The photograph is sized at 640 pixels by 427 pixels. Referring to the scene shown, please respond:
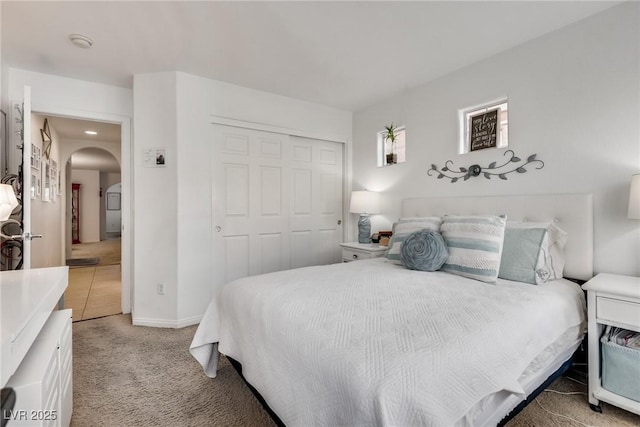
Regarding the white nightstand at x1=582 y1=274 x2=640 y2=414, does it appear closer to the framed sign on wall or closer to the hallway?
the framed sign on wall

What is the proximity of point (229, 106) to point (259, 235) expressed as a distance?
1.45 meters

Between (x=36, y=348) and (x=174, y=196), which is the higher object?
(x=174, y=196)

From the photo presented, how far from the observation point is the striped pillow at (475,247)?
195 centimetres

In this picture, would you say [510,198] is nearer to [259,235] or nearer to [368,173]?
[368,173]

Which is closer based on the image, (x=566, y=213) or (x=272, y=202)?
(x=566, y=213)

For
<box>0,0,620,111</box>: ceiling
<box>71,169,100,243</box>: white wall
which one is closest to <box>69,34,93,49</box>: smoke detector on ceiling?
<box>0,0,620,111</box>: ceiling

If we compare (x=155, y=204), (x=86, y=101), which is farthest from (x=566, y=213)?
(x=86, y=101)

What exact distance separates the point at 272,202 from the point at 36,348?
2.55m

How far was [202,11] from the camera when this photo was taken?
203 centimetres

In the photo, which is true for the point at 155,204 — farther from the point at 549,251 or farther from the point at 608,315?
the point at 608,315

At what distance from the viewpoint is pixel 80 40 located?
2.31 meters

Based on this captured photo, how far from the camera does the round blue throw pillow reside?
214cm

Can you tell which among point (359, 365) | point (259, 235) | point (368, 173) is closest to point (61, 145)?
point (259, 235)

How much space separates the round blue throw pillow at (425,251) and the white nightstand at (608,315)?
0.80 meters
